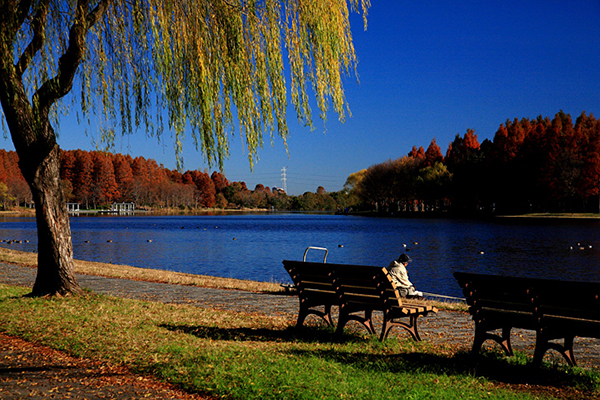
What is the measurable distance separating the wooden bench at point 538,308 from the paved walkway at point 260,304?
883mm

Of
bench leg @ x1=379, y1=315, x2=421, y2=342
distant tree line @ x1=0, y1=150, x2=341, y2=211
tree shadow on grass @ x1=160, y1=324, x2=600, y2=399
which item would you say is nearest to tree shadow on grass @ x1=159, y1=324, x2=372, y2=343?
tree shadow on grass @ x1=160, y1=324, x2=600, y2=399

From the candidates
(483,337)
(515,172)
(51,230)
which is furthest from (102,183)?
(483,337)

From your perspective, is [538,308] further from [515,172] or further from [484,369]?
[515,172]

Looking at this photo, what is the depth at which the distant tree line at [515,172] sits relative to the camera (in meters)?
70.6

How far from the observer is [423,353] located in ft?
21.4

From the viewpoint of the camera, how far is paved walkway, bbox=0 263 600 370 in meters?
7.19

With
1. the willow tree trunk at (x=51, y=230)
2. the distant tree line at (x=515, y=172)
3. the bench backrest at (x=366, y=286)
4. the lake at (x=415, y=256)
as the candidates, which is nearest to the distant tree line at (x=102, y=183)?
the distant tree line at (x=515, y=172)

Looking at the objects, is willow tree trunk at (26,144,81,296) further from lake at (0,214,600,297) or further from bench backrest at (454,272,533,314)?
lake at (0,214,600,297)

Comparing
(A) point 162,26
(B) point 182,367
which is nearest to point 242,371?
(B) point 182,367

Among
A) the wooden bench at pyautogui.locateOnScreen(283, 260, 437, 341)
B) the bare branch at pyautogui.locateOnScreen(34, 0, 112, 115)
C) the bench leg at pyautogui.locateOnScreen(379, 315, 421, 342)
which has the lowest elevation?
the bench leg at pyautogui.locateOnScreen(379, 315, 421, 342)

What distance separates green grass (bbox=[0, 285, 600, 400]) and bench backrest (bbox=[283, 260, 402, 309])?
2.07ft

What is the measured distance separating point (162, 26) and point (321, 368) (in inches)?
234

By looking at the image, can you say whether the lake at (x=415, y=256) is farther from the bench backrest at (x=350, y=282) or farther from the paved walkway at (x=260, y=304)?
the bench backrest at (x=350, y=282)

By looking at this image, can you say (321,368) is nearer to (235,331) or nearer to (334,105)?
(235,331)
